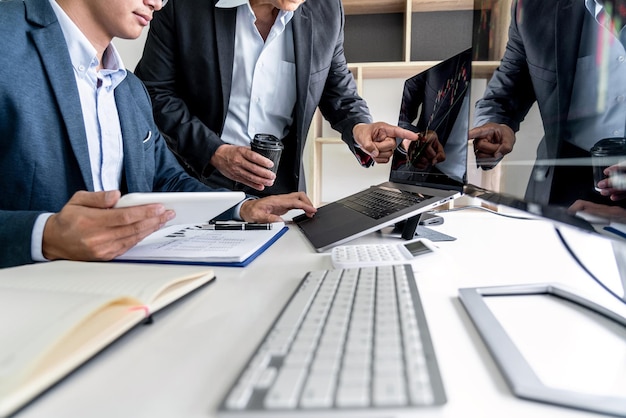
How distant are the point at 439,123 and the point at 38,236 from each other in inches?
31.7

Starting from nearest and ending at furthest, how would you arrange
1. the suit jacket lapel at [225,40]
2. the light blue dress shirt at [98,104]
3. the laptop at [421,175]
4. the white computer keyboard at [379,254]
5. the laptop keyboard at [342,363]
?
the laptop keyboard at [342,363] → the white computer keyboard at [379,254] → the laptop at [421,175] → the light blue dress shirt at [98,104] → the suit jacket lapel at [225,40]

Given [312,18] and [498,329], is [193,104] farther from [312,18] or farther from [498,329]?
[498,329]

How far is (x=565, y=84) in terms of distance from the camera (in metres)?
0.43

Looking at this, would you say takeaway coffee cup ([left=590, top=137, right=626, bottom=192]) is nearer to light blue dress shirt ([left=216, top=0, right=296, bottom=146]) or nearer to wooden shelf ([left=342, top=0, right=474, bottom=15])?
light blue dress shirt ([left=216, top=0, right=296, bottom=146])

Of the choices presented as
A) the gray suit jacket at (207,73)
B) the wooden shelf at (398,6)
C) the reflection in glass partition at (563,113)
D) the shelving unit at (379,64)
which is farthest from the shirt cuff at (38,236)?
the wooden shelf at (398,6)

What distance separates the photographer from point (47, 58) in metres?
0.88

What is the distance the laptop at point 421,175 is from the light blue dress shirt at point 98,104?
0.53 meters

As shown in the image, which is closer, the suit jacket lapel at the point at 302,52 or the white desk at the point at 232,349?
the white desk at the point at 232,349

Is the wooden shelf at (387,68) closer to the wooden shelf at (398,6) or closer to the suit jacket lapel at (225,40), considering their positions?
the wooden shelf at (398,6)

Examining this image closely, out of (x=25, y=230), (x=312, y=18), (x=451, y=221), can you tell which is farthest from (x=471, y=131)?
(x=312, y=18)

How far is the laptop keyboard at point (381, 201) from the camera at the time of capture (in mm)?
801

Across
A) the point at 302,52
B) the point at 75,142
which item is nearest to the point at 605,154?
the point at 75,142

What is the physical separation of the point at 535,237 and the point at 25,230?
0.95 metres

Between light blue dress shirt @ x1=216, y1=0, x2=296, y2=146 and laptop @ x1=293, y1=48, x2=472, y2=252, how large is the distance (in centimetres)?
60
